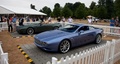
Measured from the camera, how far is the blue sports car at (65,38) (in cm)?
500

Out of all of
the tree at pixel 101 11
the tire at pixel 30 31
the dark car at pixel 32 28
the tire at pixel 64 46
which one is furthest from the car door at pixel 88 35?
the tree at pixel 101 11

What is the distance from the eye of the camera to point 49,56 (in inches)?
196

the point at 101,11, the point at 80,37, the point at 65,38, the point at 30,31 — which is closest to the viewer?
the point at 65,38

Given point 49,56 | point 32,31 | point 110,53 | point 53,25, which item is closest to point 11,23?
point 32,31

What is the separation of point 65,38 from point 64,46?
0.37 meters

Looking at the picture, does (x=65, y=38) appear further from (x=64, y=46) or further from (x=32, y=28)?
(x=32, y=28)

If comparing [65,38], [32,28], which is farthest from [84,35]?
[32,28]

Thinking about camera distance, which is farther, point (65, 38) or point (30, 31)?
point (30, 31)

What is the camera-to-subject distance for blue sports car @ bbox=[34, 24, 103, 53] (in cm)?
500

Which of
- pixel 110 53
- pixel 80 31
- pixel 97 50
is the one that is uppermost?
pixel 80 31

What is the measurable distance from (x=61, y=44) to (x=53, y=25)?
20.0 ft

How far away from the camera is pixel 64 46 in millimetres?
5332

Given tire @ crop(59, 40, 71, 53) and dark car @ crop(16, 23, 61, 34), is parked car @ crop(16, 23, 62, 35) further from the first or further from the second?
tire @ crop(59, 40, 71, 53)

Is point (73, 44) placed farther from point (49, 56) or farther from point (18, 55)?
point (18, 55)
